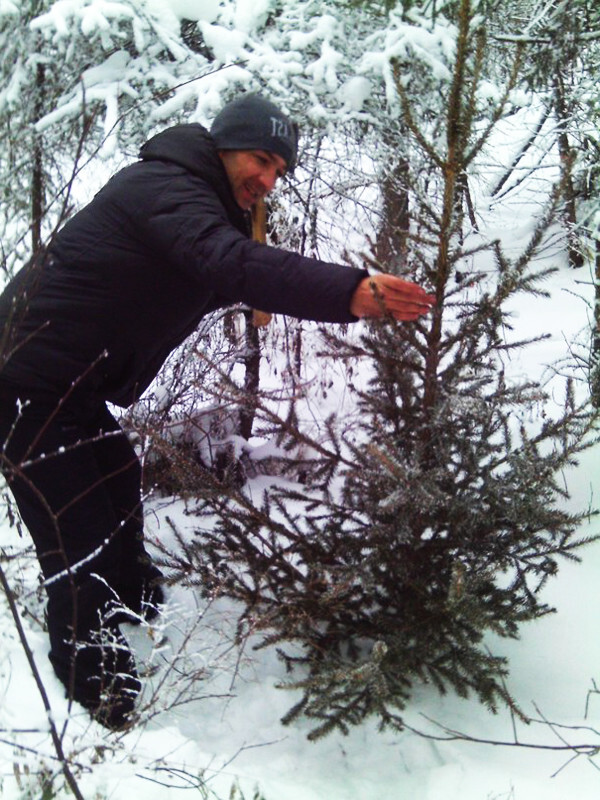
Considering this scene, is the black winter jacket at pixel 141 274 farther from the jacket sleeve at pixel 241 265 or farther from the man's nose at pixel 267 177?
the man's nose at pixel 267 177

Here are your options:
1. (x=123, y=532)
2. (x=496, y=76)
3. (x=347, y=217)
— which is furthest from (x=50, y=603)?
(x=496, y=76)

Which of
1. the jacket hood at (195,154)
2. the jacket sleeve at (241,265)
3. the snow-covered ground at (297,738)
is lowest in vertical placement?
the snow-covered ground at (297,738)

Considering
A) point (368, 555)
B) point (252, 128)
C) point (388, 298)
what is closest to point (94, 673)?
point (368, 555)

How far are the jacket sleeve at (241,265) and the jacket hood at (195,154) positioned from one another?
0.48ft

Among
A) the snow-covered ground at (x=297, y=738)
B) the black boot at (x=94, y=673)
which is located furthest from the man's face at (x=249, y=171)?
the black boot at (x=94, y=673)

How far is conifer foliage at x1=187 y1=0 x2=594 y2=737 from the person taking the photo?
2.21m

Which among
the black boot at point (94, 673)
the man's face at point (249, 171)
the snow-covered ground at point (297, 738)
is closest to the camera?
the snow-covered ground at point (297, 738)

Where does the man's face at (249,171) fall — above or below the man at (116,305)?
above

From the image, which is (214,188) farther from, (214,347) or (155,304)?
(214,347)

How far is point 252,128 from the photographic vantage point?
2287 millimetres

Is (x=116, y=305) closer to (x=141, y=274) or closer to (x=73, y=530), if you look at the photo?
(x=141, y=274)

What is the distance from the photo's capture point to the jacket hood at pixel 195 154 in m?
2.21

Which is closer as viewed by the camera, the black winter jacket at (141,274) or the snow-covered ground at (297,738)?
the black winter jacket at (141,274)

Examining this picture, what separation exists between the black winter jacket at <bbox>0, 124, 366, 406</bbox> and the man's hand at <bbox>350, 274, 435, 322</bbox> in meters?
0.06
